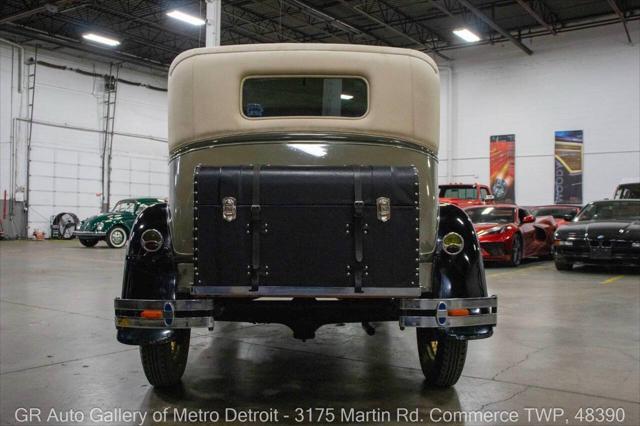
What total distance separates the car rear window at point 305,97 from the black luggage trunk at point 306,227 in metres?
0.55

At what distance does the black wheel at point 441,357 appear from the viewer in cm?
319

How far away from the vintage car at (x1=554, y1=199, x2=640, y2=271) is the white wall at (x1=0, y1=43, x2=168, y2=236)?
18349 millimetres

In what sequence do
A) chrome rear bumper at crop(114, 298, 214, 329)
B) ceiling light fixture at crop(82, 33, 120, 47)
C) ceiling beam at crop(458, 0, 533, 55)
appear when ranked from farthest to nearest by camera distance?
ceiling light fixture at crop(82, 33, 120, 47) → ceiling beam at crop(458, 0, 533, 55) → chrome rear bumper at crop(114, 298, 214, 329)

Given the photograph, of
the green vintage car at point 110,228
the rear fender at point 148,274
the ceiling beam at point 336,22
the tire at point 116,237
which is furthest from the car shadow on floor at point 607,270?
the tire at point 116,237

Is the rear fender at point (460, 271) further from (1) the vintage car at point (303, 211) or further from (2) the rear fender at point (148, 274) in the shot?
(2) the rear fender at point (148, 274)

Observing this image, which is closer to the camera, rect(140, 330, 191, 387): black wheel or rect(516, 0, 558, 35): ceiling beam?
rect(140, 330, 191, 387): black wheel

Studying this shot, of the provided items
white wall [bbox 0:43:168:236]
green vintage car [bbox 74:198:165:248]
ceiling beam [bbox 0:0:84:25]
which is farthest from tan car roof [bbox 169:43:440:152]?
white wall [bbox 0:43:168:236]

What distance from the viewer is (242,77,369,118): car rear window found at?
9.95 feet

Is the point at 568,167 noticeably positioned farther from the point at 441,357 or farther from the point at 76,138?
the point at 441,357

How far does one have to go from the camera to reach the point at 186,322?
107 inches

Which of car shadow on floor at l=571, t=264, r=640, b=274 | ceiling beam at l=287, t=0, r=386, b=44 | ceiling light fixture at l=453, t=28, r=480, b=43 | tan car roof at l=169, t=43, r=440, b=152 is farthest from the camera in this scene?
ceiling light fixture at l=453, t=28, r=480, b=43

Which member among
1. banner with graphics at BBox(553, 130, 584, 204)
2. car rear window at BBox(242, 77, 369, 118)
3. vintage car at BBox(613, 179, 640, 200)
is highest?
banner with graphics at BBox(553, 130, 584, 204)

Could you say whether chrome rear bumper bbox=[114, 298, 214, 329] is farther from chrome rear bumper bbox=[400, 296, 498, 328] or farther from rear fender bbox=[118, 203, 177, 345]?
chrome rear bumper bbox=[400, 296, 498, 328]

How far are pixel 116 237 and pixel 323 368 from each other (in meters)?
14.0
